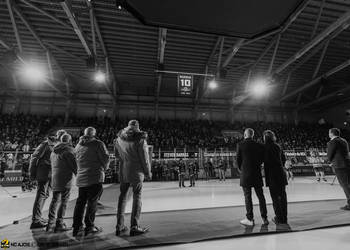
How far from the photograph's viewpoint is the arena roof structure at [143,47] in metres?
9.20

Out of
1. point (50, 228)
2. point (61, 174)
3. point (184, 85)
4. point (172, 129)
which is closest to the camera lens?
point (50, 228)

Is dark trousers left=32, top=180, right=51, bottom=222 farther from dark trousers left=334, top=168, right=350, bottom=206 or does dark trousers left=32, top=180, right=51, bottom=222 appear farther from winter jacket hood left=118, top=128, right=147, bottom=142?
dark trousers left=334, top=168, right=350, bottom=206

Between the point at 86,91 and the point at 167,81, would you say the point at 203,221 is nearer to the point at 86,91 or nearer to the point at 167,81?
the point at 167,81

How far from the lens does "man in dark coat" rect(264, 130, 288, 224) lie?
305 cm

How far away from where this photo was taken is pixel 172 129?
18094mm

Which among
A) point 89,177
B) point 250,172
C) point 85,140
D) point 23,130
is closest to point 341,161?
point 250,172

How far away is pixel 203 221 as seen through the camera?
128 inches

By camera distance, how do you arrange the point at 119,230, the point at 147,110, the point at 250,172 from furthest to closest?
the point at 147,110 < the point at 250,172 < the point at 119,230

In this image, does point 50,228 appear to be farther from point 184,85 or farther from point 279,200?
point 184,85

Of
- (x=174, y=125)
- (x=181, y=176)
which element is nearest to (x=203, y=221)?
(x=181, y=176)

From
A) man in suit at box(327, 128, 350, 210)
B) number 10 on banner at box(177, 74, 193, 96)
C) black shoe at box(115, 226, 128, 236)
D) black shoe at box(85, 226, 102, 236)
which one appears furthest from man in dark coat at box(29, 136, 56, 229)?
number 10 on banner at box(177, 74, 193, 96)

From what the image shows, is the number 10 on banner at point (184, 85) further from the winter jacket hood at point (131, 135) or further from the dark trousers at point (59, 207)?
the dark trousers at point (59, 207)

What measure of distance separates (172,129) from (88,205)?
606 inches

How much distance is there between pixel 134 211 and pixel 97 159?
902 mm
